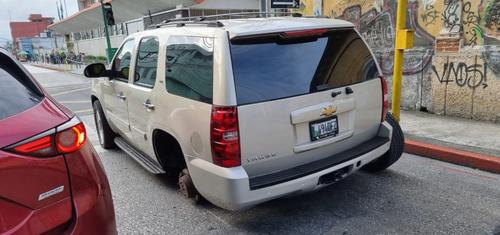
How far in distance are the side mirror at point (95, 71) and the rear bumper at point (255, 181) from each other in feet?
7.83

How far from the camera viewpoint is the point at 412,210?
12.0 ft

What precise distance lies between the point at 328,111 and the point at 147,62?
209 cm

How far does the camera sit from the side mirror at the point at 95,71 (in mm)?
4939

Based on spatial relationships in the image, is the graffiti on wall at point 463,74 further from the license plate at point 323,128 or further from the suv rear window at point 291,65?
the license plate at point 323,128

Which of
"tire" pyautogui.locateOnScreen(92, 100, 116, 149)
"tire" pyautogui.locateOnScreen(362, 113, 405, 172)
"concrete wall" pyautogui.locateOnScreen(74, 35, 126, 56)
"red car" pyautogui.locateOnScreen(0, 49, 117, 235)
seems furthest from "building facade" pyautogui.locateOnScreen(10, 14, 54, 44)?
"red car" pyautogui.locateOnScreen(0, 49, 117, 235)

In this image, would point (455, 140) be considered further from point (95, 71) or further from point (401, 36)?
point (95, 71)

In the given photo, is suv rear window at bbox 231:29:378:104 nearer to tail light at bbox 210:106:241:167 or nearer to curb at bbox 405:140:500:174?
→ tail light at bbox 210:106:241:167

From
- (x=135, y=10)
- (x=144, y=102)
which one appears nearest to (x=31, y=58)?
(x=135, y=10)

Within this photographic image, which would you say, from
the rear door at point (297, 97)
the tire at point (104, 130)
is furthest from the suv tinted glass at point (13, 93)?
the tire at point (104, 130)

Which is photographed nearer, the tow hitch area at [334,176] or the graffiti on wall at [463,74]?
the tow hitch area at [334,176]

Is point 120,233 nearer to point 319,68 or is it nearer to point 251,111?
point 251,111

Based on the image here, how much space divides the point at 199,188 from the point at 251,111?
881mm

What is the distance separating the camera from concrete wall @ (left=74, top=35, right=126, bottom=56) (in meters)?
33.8

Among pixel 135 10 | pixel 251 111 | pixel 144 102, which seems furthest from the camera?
pixel 135 10
